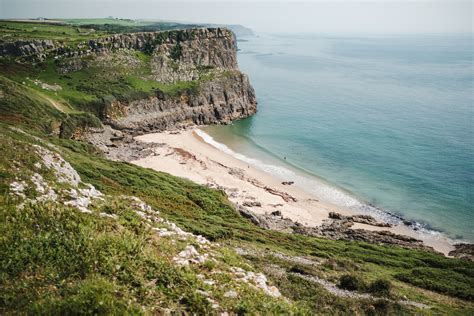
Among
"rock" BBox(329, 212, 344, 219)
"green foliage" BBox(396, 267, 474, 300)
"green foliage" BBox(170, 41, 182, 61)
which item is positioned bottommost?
"rock" BBox(329, 212, 344, 219)

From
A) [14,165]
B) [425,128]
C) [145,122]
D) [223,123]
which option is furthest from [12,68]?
[425,128]

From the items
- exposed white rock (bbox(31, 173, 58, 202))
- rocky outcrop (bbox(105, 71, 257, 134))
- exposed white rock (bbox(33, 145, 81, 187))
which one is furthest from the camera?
rocky outcrop (bbox(105, 71, 257, 134))

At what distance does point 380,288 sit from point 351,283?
7.33 feet

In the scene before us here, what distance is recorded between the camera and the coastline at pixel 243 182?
54.9 meters

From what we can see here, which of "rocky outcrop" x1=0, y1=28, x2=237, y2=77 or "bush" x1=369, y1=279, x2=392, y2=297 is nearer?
"bush" x1=369, y1=279, x2=392, y2=297

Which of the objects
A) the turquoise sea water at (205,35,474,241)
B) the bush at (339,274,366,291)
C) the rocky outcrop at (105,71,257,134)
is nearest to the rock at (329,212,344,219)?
the turquoise sea water at (205,35,474,241)

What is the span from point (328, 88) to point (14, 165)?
494 ft

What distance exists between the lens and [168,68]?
11206 cm

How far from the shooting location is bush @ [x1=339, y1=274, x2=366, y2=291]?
25.8 meters

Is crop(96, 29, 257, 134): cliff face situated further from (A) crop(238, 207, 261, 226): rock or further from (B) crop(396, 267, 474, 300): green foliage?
(B) crop(396, 267, 474, 300): green foliage

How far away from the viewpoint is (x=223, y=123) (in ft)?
360

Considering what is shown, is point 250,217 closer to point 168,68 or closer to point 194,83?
point 194,83

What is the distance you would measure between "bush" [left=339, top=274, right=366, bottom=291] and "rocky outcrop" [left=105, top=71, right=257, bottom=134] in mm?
73473

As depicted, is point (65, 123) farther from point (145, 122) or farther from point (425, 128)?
point (425, 128)
